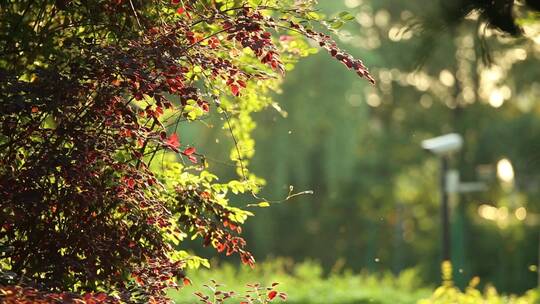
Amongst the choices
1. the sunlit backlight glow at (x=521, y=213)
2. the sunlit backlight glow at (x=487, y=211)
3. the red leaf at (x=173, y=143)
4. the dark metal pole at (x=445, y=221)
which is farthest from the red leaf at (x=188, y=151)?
the sunlit backlight glow at (x=487, y=211)

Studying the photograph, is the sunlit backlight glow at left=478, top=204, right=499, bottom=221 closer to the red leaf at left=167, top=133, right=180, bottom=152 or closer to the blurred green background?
the blurred green background

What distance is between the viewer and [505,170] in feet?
116

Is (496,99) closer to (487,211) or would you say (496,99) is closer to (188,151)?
(487,211)

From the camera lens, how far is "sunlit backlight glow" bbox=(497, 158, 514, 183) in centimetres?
3362

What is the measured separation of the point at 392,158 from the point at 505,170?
378 centimetres

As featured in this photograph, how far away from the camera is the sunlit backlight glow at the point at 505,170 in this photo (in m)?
33.6

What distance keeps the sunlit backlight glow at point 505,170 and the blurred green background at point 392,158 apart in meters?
0.10

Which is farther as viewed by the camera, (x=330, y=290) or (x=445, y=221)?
(x=445, y=221)

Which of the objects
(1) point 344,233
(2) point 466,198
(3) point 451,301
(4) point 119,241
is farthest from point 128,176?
(1) point 344,233

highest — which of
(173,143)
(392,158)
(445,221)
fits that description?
(392,158)

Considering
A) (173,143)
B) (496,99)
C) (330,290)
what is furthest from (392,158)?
(173,143)

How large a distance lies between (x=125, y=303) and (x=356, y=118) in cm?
2631

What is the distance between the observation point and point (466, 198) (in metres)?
33.2

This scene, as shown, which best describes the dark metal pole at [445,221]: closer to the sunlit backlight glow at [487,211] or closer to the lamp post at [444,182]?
the lamp post at [444,182]
